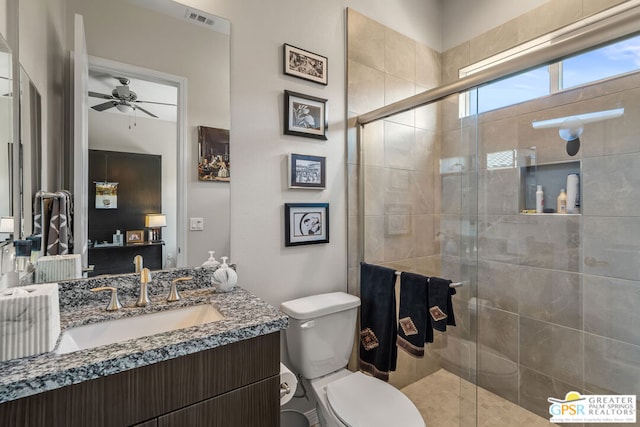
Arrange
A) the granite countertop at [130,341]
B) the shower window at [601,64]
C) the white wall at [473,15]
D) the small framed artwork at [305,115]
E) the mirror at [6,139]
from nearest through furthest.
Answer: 1. the granite countertop at [130,341]
2. the mirror at [6,139]
3. the shower window at [601,64]
4. the small framed artwork at [305,115]
5. the white wall at [473,15]

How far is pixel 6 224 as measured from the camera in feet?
3.11

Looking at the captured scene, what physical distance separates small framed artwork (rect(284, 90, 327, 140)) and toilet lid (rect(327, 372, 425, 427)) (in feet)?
4.26

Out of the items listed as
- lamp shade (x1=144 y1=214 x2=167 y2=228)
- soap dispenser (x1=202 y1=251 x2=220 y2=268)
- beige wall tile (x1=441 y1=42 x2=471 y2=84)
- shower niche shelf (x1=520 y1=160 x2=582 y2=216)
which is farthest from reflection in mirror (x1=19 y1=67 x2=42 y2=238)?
beige wall tile (x1=441 y1=42 x2=471 y2=84)

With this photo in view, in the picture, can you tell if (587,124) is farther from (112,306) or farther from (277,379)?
(112,306)

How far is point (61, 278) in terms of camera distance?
3.82 feet

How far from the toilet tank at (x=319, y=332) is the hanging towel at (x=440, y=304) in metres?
0.39

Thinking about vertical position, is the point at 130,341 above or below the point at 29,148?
below

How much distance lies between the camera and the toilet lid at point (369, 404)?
4.02ft

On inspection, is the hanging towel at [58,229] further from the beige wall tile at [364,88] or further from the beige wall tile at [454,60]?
the beige wall tile at [454,60]

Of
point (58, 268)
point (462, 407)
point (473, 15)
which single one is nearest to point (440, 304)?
point (462, 407)

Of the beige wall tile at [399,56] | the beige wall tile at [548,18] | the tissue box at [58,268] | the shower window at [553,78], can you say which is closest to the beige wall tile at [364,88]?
the beige wall tile at [399,56]

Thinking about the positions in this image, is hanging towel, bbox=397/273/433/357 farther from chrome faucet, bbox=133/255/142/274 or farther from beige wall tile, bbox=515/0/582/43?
beige wall tile, bbox=515/0/582/43

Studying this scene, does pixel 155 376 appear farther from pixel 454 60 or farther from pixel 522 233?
pixel 454 60

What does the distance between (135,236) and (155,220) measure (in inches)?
3.9
